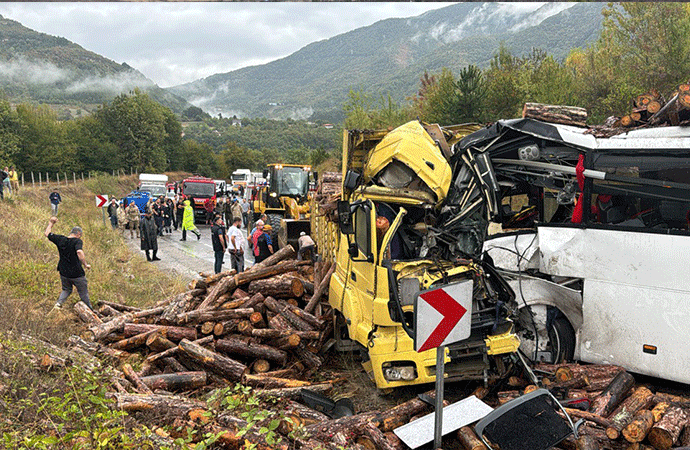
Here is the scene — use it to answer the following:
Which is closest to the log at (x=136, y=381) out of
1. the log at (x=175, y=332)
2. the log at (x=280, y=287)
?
the log at (x=175, y=332)

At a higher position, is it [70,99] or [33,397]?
[70,99]

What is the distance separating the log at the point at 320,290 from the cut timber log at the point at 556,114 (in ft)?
11.7

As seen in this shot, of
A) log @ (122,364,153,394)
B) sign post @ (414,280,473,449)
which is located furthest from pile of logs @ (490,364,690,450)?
log @ (122,364,153,394)

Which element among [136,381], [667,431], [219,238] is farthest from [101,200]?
[667,431]

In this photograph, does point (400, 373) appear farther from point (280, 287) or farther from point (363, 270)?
point (280, 287)

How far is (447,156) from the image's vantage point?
7.09m

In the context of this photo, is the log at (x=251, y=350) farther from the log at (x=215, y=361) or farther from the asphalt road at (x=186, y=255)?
the asphalt road at (x=186, y=255)

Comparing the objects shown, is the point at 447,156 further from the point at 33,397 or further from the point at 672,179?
the point at 33,397

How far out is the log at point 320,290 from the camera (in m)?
8.11

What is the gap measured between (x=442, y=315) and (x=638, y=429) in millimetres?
2003

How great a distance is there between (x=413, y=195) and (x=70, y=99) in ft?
650

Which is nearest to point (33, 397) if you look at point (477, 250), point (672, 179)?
point (477, 250)

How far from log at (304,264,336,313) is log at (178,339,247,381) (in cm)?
151

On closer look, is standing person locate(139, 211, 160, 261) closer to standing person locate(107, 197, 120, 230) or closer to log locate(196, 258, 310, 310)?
log locate(196, 258, 310, 310)
